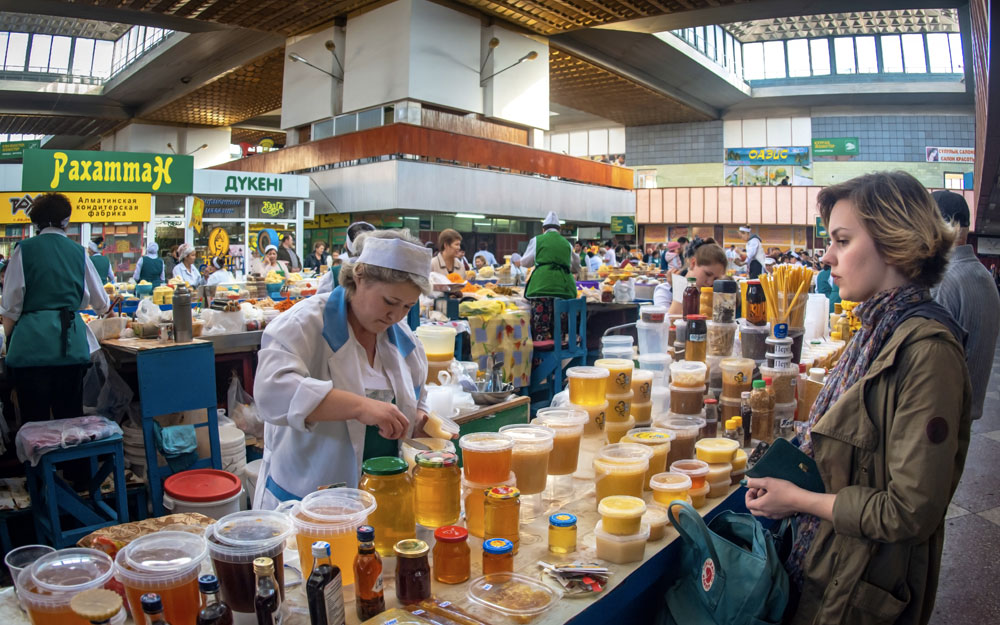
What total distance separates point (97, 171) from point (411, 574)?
1754cm

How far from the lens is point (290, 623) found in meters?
1.50

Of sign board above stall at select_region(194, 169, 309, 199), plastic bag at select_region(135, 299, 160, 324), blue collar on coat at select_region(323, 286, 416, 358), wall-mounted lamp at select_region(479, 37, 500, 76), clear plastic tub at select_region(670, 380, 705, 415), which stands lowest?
clear plastic tub at select_region(670, 380, 705, 415)

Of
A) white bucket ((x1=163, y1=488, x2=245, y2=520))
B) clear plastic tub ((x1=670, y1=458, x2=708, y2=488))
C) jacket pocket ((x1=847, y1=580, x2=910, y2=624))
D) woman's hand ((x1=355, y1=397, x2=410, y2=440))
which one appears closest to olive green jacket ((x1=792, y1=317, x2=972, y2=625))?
jacket pocket ((x1=847, y1=580, x2=910, y2=624))

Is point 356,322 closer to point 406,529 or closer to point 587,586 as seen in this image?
point 406,529

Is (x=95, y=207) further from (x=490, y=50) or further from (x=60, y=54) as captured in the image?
(x=60, y=54)

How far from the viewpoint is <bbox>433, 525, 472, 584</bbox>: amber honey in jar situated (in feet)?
5.62

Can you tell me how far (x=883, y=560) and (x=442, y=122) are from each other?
58.2ft

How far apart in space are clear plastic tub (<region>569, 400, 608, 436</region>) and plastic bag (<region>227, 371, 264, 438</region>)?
351cm

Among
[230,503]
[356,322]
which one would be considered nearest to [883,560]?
[356,322]

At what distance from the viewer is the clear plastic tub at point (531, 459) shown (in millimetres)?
2141

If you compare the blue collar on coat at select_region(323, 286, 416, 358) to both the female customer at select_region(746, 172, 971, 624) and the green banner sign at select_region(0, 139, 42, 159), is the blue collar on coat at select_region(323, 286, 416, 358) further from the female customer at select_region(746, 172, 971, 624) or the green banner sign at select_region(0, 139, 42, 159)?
the green banner sign at select_region(0, 139, 42, 159)

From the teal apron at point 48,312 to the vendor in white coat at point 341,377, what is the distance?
294 centimetres

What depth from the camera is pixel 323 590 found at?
1371mm

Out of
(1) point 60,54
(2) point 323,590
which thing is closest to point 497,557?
(2) point 323,590
